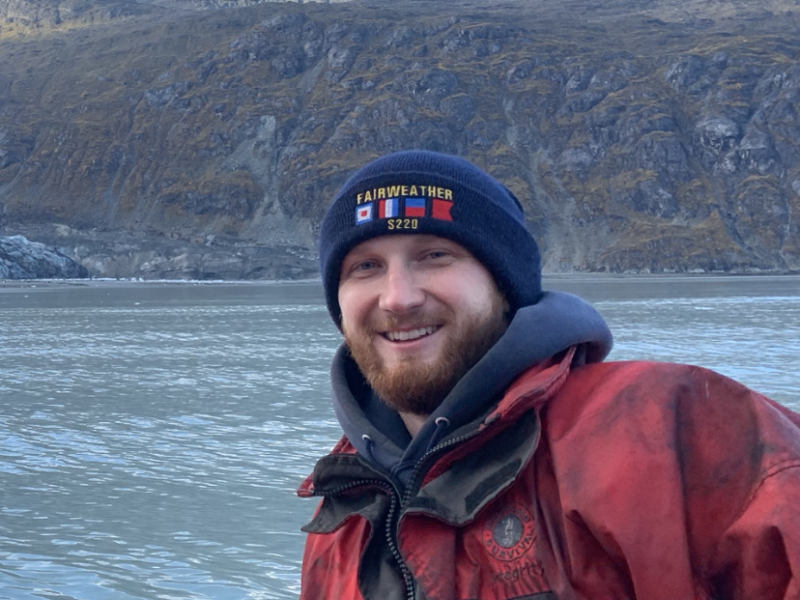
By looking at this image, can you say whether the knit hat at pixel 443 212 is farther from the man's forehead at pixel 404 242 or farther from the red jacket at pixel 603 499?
the red jacket at pixel 603 499

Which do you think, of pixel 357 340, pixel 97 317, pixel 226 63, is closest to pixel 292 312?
pixel 97 317

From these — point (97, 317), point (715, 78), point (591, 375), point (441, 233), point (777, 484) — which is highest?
point (715, 78)

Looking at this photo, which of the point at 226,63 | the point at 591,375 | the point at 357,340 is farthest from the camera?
the point at 226,63

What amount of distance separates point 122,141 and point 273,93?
20925 mm

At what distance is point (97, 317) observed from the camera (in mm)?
36125

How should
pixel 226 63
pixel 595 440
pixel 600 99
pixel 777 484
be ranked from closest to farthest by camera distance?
pixel 777 484, pixel 595 440, pixel 600 99, pixel 226 63

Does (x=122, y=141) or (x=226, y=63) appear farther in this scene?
(x=226, y=63)

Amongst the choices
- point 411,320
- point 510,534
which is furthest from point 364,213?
point 510,534

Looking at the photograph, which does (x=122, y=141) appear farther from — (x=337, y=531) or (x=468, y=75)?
(x=337, y=531)

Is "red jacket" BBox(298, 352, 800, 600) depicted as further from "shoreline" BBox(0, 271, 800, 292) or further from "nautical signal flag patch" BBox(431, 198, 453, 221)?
"shoreline" BBox(0, 271, 800, 292)

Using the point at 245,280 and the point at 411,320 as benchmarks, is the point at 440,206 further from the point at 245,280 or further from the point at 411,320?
the point at 245,280

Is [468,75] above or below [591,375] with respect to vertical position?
above

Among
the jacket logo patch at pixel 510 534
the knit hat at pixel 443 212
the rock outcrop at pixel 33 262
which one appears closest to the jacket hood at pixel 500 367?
the knit hat at pixel 443 212

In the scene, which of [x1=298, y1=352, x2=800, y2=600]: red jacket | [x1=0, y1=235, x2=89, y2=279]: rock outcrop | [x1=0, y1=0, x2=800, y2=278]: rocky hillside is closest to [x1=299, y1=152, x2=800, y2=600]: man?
[x1=298, y1=352, x2=800, y2=600]: red jacket
